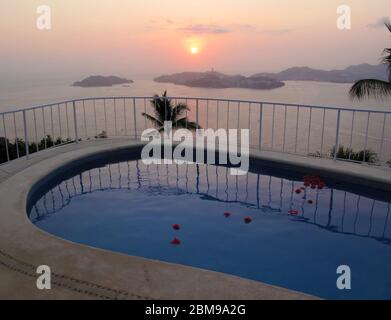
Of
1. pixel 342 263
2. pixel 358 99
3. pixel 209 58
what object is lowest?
pixel 342 263

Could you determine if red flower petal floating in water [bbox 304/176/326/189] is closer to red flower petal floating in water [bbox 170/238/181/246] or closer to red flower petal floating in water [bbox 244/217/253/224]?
red flower petal floating in water [bbox 244/217/253/224]

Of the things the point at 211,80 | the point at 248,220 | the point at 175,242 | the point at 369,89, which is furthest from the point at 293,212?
the point at 211,80

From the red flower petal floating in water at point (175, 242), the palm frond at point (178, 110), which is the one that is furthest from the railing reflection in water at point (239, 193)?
the palm frond at point (178, 110)

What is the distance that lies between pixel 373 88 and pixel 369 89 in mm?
136

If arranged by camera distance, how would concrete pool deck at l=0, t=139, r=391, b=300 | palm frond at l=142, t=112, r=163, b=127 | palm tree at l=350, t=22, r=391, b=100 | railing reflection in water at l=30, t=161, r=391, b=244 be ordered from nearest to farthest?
concrete pool deck at l=0, t=139, r=391, b=300 < railing reflection in water at l=30, t=161, r=391, b=244 < palm tree at l=350, t=22, r=391, b=100 < palm frond at l=142, t=112, r=163, b=127

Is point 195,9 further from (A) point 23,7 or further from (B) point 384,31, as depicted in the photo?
(B) point 384,31

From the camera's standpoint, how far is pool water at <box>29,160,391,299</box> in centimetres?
363

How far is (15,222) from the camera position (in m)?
3.82

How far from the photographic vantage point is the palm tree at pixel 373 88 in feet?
37.6

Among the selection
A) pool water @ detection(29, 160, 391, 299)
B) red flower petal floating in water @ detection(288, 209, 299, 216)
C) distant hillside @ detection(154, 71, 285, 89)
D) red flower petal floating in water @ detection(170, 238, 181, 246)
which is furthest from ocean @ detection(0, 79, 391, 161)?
red flower petal floating in water @ detection(170, 238, 181, 246)

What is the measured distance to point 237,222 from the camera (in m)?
4.71

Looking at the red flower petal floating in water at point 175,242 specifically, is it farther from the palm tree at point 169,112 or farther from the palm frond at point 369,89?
the palm frond at point 369,89
